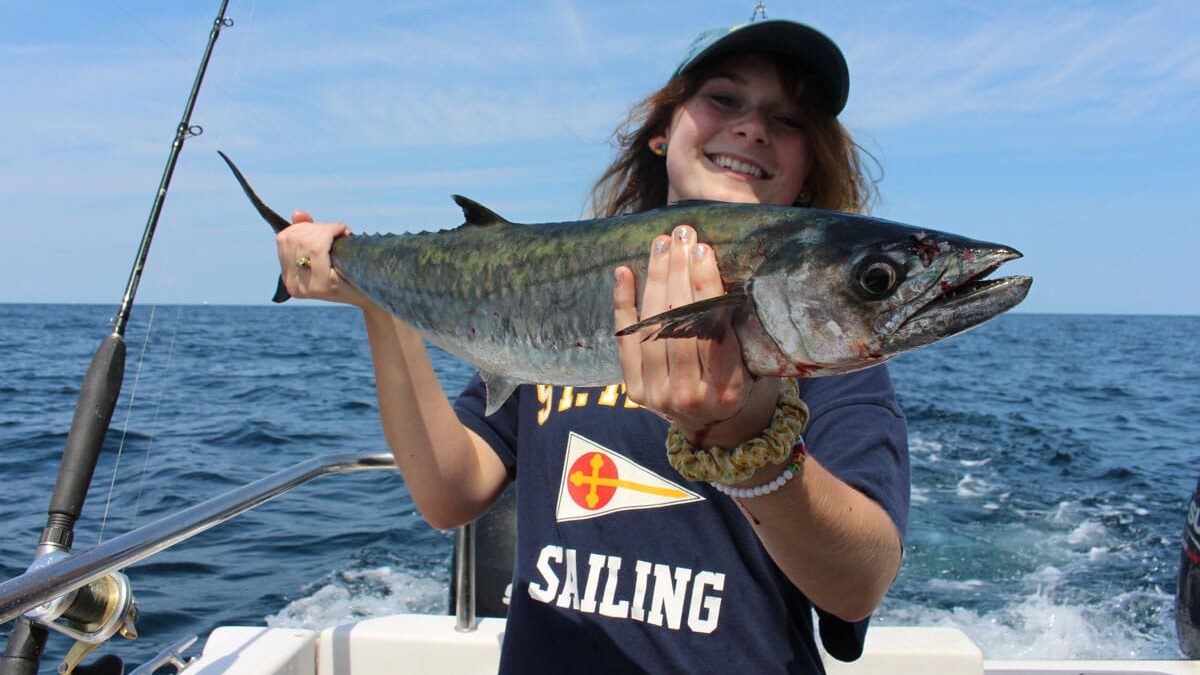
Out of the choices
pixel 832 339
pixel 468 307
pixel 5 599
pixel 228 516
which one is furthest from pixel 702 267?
pixel 228 516

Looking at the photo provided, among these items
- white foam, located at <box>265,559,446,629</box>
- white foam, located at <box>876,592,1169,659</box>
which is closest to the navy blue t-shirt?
white foam, located at <box>265,559,446,629</box>

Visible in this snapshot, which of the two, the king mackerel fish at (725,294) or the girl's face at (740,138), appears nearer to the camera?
the king mackerel fish at (725,294)

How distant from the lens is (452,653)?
11.5ft

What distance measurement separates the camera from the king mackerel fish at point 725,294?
1.60m

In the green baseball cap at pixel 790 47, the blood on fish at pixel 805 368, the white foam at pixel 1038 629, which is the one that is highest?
the green baseball cap at pixel 790 47

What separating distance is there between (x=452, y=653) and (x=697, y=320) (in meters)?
2.39

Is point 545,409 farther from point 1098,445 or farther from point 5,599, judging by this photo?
point 1098,445

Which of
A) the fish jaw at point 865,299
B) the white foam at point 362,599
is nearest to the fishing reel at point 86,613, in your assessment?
the fish jaw at point 865,299

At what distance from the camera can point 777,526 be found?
1766mm

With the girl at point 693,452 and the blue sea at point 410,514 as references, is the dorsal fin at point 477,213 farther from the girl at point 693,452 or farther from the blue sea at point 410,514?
the blue sea at point 410,514

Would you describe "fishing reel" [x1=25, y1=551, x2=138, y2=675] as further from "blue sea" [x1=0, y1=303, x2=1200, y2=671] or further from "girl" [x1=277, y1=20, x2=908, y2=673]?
"blue sea" [x1=0, y1=303, x2=1200, y2=671]

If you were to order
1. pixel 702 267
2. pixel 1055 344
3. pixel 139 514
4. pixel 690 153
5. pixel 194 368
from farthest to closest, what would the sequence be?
pixel 1055 344 < pixel 194 368 < pixel 139 514 < pixel 690 153 < pixel 702 267

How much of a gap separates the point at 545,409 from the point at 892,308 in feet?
3.94

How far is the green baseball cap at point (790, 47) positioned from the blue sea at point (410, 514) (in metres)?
2.84
